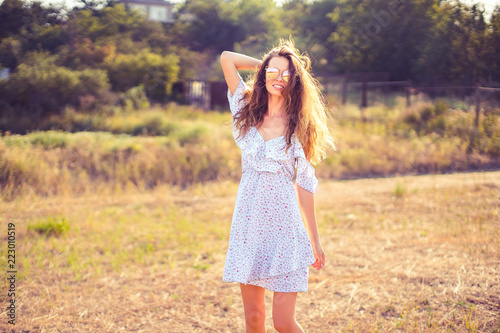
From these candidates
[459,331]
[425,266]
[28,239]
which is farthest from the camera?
[28,239]

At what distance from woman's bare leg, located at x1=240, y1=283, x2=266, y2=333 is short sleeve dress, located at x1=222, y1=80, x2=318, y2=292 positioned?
0.06m

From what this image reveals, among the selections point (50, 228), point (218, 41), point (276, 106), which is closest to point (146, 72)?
point (218, 41)

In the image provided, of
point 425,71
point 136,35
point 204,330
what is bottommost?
point 204,330

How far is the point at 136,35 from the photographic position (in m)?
19.1

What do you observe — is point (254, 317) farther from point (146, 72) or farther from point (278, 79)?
point (146, 72)

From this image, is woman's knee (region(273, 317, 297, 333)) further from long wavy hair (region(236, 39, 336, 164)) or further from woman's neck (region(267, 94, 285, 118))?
woman's neck (region(267, 94, 285, 118))

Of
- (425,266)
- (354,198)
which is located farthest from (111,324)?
(354,198)

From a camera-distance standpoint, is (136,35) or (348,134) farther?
(136,35)

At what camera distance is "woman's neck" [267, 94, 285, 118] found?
7.32ft

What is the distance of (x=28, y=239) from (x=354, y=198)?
4.82 metres

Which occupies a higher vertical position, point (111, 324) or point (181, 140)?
point (181, 140)

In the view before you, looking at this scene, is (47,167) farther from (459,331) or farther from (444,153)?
(444,153)

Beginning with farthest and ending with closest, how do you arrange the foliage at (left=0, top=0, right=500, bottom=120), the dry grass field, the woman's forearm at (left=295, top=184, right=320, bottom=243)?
1. the foliage at (left=0, top=0, right=500, bottom=120)
2. the dry grass field
3. the woman's forearm at (left=295, top=184, right=320, bottom=243)

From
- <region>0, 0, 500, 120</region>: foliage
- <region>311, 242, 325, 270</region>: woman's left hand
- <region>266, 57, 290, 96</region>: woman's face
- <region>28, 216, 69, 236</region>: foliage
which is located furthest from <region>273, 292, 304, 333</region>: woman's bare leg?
<region>0, 0, 500, 120</region>: foliage
